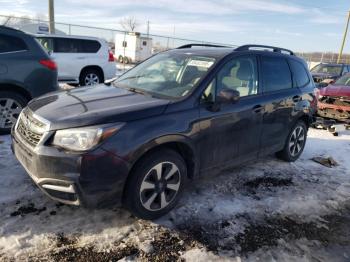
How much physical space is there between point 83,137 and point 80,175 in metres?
0.34

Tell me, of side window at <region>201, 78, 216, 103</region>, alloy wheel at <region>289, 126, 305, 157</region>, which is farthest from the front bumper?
alloy wheel at <region>289, 126, 305, 157</region>

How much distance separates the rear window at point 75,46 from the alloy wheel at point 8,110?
17.5 feet

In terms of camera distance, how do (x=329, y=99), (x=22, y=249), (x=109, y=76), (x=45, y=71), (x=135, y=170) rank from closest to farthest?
(x=22, y=249) → (x=135, y=170) → (x=45, y=71) → (x=329, y=99) → (x=109, y=76)

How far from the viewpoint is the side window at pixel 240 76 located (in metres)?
4.03

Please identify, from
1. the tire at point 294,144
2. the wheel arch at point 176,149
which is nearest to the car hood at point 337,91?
the tire at point 294,144

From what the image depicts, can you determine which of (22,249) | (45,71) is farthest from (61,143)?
(45,71)

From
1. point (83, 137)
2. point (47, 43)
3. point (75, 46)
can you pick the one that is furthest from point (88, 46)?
point (83, 137)

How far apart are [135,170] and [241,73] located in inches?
79.7

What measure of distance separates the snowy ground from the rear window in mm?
6572

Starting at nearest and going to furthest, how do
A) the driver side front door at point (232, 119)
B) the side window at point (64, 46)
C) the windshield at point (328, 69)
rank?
the driver side front door at point (232, 119) < the side window at point (64, 46) < the windshield at point (328, 69)

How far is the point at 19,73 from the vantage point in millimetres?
5684

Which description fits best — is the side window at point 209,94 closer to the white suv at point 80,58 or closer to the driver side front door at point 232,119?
the driver side front door at point 232,119

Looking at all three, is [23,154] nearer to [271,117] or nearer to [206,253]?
[206,253]

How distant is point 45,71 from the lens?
→ 595 cm
